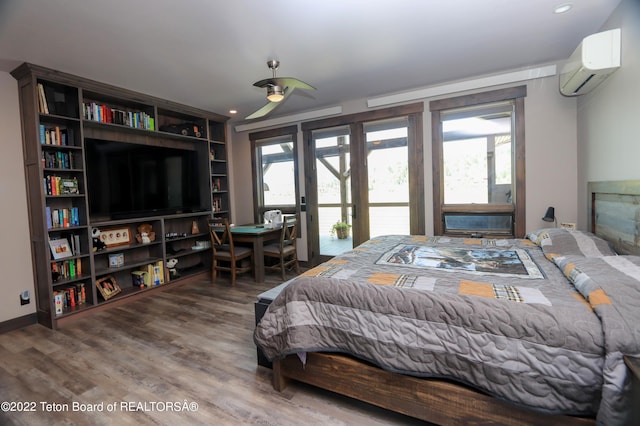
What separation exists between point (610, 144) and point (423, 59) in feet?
5.56

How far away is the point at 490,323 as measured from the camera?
4.07 feet

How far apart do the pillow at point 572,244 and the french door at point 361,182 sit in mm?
1573

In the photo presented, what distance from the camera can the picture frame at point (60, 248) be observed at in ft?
9.38

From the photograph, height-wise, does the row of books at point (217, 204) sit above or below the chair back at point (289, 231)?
above

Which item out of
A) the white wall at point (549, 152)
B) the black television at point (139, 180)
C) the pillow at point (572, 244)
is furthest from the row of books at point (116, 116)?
the pillow at point (572, 244)

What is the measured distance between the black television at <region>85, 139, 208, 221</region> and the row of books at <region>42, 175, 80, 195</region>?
126 millimetres

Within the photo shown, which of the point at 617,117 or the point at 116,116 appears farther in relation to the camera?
the point at 116,116

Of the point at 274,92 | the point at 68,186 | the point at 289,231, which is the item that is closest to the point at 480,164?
the point at 274,92

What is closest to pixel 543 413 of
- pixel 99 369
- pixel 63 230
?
Answer: pixel 99 369

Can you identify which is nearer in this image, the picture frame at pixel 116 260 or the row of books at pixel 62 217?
the row of books at pixel 62 217

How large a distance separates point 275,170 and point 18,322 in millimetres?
3482

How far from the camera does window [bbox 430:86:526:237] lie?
3300mm

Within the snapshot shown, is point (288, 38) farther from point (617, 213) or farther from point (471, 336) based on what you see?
point (617, 213)

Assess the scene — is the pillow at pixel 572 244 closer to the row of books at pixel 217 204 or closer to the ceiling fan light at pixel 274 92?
the ceiling fan light at pixel 274 92
